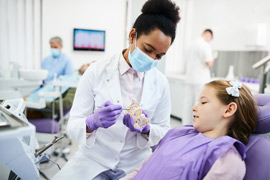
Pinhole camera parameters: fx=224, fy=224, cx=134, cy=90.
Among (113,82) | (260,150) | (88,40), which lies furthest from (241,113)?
(88,40)

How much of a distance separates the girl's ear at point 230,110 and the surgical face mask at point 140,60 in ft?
1.42

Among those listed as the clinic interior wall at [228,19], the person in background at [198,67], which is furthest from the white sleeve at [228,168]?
the clinic interior wall at [228,19]

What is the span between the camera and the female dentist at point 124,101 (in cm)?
109

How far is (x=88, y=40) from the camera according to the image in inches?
164

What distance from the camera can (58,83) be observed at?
220cm

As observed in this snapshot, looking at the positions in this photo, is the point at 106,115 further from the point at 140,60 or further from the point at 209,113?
the point at 209,113

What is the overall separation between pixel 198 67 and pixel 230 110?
2.38m

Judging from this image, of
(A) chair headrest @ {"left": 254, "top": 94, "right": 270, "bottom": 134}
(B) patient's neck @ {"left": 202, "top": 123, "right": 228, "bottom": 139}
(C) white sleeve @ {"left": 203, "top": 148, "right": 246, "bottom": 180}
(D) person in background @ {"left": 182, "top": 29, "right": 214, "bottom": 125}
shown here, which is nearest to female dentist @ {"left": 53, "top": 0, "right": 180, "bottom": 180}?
(B) patient's neck @ {"left": 202, "top": 123, "right": 228, "bottom": 139}

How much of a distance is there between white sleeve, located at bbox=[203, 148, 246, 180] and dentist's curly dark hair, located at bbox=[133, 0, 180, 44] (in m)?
0.62

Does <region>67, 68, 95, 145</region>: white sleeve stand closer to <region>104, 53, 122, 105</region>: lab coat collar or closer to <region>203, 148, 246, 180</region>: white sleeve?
<region>104, 53, 122, 105</region>: lab coat collar

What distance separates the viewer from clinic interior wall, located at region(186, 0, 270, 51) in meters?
3.51

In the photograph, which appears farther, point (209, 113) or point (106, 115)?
point (209, 113)

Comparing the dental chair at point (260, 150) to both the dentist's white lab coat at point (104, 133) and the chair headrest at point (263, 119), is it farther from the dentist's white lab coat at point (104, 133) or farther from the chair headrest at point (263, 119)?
the dentist's white lab coat at point (104, 133)

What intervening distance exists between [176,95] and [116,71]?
311cm
